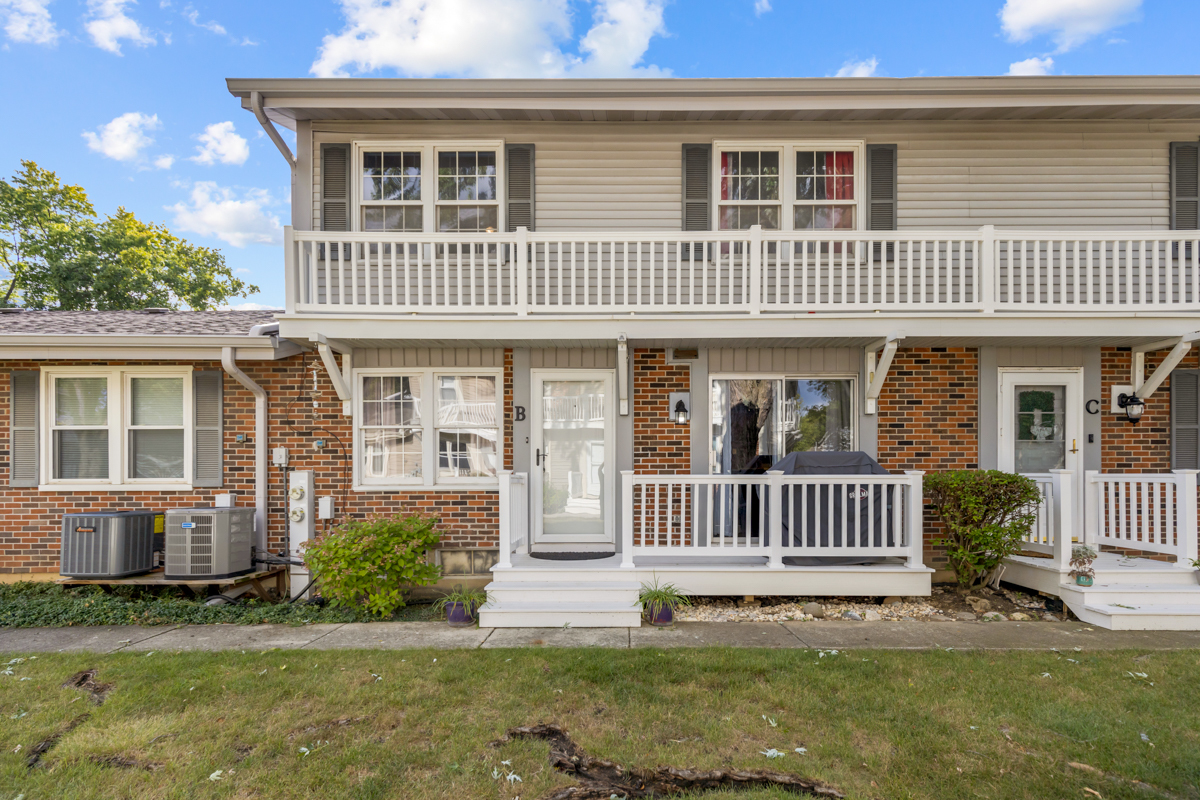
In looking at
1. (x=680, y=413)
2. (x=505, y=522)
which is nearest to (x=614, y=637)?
(x=505, y=522)

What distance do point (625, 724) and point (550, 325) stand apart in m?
3.94

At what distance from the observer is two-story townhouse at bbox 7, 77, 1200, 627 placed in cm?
645

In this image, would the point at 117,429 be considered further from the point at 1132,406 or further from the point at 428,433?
the point at 1132,406

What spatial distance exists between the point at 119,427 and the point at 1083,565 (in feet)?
33.9

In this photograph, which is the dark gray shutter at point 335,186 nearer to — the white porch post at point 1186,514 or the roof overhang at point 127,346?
the roof overhang at point 127,346

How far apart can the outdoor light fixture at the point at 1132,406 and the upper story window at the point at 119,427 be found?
10795 millimetres

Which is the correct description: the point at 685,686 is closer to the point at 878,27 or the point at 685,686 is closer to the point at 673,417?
the point at 673,417

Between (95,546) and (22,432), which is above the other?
(22,432)

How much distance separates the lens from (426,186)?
279 inches

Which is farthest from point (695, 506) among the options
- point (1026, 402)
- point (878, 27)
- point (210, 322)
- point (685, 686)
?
point (878, 27)

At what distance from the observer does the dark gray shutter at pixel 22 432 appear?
679 cm

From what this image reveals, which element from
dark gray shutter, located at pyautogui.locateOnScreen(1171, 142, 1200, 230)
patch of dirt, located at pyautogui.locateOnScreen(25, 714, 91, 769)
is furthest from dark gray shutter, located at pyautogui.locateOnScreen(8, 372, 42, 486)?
dark gray shutter, located at pyautogui.locateOnScreen(1171, 142, 1200, 230)

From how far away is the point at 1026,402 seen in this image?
700 cm

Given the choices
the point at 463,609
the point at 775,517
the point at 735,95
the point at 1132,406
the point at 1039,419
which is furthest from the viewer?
Answer: the point at 1039,419
